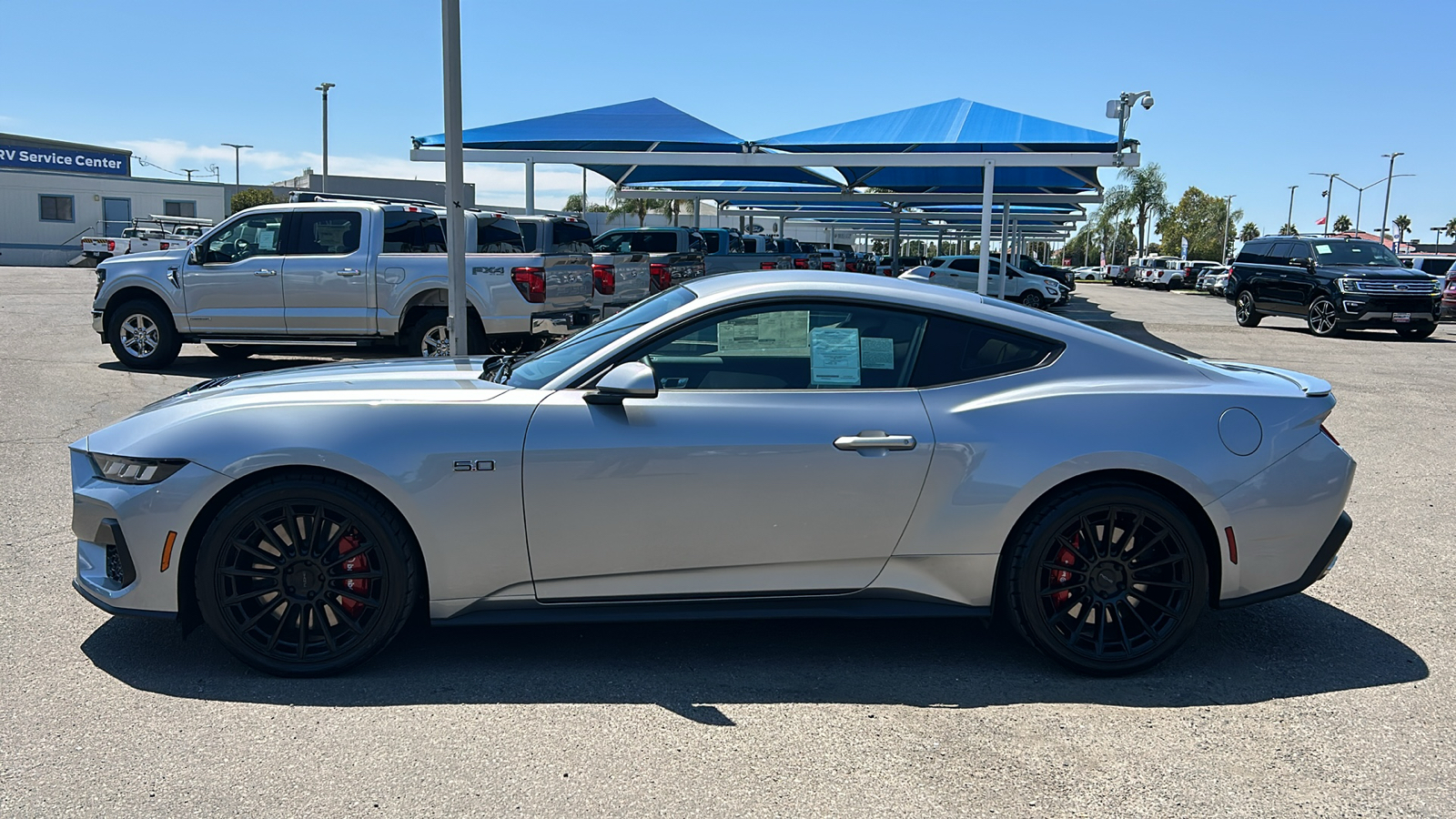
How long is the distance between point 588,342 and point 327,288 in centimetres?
856

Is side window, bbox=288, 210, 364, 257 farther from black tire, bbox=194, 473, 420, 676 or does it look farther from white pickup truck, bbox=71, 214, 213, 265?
white pickup truck, bbox=71, 214, 213, 265

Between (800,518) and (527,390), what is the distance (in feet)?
3.59

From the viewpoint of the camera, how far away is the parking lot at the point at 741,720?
124 inches

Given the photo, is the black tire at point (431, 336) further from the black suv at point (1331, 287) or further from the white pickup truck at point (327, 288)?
the black suv at point (1331, 287)

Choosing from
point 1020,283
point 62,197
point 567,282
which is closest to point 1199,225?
point 1020,283

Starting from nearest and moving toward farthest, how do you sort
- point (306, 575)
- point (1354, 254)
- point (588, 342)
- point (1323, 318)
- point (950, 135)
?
point (306, 575) → point (588, 342) → point (950, 135) → point (1323, 318) → point (1354, 254)

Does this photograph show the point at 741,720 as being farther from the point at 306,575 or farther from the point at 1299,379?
the point at 1299,379

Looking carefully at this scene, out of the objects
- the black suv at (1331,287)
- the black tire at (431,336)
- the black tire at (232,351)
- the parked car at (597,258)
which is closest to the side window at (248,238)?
the black tire at (232,351)

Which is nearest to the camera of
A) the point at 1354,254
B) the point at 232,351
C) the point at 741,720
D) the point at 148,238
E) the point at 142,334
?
the point at 741,720

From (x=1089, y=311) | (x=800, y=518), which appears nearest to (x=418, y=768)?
(x=800, y=518)

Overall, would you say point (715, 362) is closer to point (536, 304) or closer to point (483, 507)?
point (483, 507)

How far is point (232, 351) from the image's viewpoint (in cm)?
1364

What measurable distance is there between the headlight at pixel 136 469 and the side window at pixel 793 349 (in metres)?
1.70

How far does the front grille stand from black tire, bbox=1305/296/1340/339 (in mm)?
647
